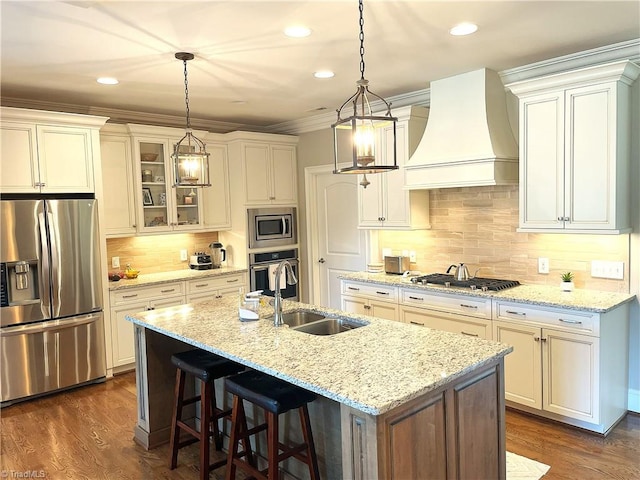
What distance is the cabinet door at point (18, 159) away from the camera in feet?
13.1

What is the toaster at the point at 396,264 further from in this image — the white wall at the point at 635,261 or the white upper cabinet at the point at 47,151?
the white upper cabinet at the point at 47,151

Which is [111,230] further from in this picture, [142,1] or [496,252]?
[496,252]

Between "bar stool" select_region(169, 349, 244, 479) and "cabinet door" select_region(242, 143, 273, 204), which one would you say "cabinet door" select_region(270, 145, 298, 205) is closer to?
"cabinet door" select_region(242, 143, 273, 204)

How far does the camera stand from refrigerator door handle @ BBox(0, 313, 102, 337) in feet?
13.1

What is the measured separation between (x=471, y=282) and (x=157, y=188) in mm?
3380

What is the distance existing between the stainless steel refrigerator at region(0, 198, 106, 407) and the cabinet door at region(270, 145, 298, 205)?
2.16 metres

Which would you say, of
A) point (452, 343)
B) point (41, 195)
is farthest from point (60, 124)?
point (452, 343)

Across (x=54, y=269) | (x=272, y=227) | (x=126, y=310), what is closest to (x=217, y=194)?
(x=272, y=227)

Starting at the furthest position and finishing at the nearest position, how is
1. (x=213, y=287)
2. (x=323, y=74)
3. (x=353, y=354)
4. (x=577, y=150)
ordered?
(x=213, y=287), (x=323, y=74), (x=577, y=150), (x=353, y=354)

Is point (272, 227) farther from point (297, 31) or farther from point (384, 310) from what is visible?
point (297, 31)

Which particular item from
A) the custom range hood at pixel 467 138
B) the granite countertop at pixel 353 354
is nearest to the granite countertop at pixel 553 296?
the custom range hood at pixel 467 138

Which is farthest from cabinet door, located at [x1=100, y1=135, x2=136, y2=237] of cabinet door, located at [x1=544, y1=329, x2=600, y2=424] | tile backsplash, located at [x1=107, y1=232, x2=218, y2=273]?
cabinet door, located at [x1=544, y1=329, x2=600, y2=424]

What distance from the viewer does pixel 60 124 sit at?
4262 mm

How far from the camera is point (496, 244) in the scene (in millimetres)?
4219
